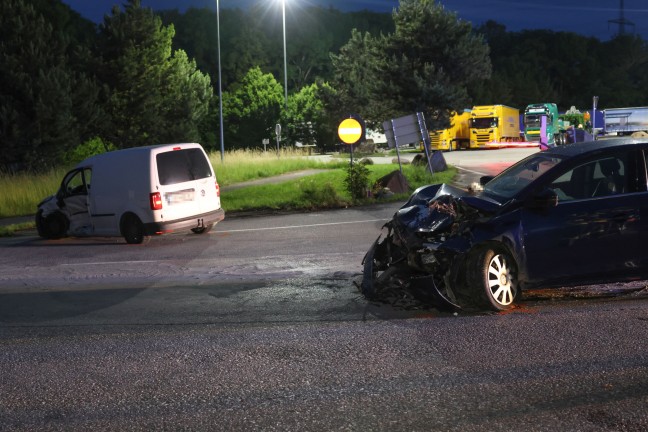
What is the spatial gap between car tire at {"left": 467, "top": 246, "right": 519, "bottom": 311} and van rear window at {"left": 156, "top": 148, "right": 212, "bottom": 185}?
8.30 m

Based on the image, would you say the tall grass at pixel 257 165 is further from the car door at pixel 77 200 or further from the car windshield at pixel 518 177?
the car windshield at pixel 518 177

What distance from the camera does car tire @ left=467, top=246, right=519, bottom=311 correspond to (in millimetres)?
6793

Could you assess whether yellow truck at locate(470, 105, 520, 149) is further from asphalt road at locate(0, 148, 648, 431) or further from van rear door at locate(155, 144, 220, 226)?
asphalt road at locate(0, 148, 648, 431)

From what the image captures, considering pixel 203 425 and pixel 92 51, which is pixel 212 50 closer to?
pixel 92 51

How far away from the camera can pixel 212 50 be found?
317 ft

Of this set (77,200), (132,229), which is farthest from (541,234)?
(77,200)

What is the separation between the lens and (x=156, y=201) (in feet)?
45.0

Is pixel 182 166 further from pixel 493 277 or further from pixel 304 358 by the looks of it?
pixel 304 358

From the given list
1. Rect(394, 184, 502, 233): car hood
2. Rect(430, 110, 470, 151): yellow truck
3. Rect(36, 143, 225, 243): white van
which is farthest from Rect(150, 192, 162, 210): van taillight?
Rect(430, 110, 470, 151): yellow truck

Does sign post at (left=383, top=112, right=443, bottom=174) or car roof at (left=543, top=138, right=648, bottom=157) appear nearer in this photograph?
car roof at (left=543, top=138, right=648, bottom=157)

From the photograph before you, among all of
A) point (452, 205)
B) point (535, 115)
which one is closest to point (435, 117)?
point (535, 115)

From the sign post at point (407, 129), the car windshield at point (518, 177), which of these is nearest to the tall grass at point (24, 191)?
the sign post at point (407, 129)

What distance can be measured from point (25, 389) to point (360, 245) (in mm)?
7595

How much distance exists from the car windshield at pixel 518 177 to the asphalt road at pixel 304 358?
1.09 meters
